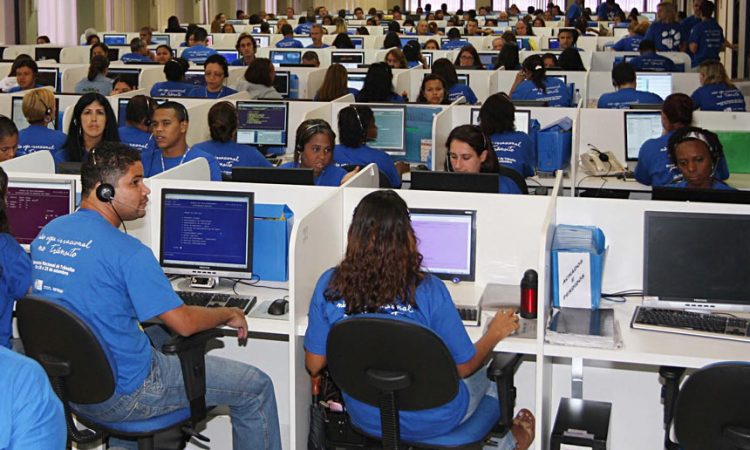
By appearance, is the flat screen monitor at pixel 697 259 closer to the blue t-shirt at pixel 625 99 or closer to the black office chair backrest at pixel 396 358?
the black office chair backrest at pixel 396 358

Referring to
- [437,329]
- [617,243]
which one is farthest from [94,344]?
[617,243]

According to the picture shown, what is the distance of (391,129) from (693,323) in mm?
3698

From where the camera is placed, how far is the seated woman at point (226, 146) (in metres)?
5.59

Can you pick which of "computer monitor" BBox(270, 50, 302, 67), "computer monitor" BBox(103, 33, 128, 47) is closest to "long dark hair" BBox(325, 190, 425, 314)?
"computer monitor" BBox(270, 50, 302, 67)

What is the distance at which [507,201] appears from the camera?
12.5 feet

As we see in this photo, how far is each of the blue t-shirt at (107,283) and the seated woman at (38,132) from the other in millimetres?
2904

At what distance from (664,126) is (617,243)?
250cm

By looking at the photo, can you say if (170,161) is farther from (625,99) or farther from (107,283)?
(625,99)

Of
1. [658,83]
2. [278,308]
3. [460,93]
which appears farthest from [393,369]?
[658,83]

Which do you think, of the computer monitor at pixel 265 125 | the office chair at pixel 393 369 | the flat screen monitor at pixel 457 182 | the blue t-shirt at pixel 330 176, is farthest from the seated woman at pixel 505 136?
the office chair at pixel 393 369

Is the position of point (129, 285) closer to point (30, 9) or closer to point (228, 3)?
point (30, 9)

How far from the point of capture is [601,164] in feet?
20.5

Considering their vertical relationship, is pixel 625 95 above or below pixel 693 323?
above

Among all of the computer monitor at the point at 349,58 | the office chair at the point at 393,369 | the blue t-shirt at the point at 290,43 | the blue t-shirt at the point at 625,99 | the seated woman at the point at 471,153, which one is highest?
the blue t-shirt at the point at 290,43
